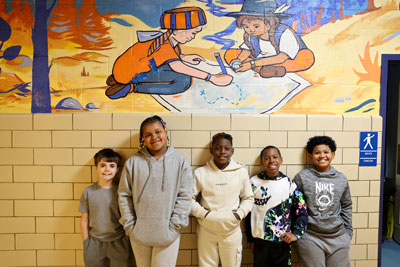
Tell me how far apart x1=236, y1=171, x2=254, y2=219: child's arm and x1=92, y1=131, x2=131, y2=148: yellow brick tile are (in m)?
0.99

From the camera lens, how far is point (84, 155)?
7.06 feet

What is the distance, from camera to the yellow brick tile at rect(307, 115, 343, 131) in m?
2.22

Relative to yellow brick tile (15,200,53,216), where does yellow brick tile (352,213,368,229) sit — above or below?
below

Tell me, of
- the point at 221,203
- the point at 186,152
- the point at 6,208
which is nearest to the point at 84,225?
the point at 6,208

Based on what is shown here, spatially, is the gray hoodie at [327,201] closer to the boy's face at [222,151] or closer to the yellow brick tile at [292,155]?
the yellow brick tile at [292,155]

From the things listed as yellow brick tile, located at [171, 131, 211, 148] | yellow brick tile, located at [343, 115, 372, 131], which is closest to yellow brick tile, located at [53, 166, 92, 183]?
yellow brick tile, located at [171, 131, 211, 148]

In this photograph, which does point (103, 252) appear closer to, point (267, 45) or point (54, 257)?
point (54, 257)

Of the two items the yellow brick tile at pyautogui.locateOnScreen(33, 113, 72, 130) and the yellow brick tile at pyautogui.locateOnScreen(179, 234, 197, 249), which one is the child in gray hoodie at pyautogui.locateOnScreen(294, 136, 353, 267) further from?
the yellow brick tile at pyautogui.locateOnScreen(33, 113, 72, 130)

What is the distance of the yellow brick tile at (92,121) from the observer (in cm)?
214

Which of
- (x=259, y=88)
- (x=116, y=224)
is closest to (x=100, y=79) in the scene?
(x=116, y=224)

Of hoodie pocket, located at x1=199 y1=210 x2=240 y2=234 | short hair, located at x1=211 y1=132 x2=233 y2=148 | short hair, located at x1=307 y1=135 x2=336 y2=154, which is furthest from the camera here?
short hair, located at x1=307 y1=135 x2=336 y2=154

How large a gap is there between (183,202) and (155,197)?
21 cm

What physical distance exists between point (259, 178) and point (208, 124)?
61 centimetres

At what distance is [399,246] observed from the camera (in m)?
2.92
